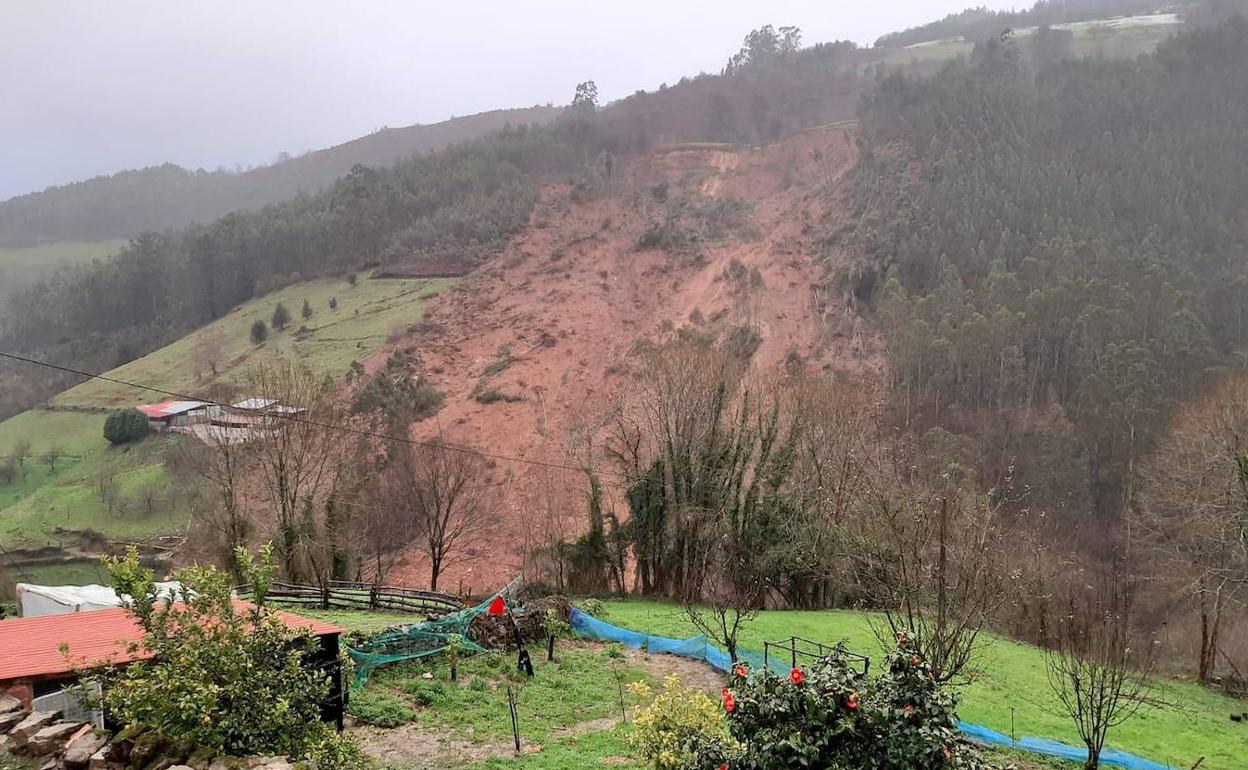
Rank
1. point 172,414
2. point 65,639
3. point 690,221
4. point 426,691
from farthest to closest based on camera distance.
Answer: point 690,221, point 172,414, point 426,691, point 65,639

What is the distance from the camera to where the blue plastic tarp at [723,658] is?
14656 mm

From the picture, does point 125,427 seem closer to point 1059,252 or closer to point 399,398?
point 399,398

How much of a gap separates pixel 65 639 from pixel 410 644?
766 cm

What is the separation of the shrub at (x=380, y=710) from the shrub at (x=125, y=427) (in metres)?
44.5

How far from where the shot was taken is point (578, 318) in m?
61.5

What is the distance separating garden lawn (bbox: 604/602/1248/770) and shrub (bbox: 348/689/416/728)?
9428mm

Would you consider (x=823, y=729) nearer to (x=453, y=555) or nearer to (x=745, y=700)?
(x=745, y=700)

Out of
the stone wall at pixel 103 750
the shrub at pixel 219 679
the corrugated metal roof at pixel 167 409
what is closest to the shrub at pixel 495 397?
the corrugated metal roof at pixel 167 409

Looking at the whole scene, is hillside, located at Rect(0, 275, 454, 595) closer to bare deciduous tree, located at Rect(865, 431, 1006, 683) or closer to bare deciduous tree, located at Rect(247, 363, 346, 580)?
bare deciduous tree, located at Rect(247, 363, 346, 580)

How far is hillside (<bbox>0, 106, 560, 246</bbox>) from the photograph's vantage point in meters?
135

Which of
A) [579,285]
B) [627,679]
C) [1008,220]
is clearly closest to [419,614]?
[627,679]

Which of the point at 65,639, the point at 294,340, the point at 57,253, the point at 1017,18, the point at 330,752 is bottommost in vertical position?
the point at 65,639

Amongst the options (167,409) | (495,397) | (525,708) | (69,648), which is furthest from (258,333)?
(69,648)

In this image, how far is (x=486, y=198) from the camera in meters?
77.4
